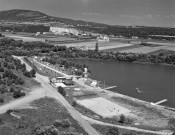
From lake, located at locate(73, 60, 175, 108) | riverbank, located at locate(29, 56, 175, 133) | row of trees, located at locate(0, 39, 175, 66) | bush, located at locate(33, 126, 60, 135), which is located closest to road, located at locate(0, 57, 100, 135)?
riverbank, located at locate(29, 56, 175, 133)

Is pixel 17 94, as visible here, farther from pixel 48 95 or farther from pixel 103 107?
pixel 103 107

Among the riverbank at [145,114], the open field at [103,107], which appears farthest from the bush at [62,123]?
the open field at [103,107]

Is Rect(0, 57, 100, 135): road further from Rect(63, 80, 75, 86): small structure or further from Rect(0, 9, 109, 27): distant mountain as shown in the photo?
Rect(0, 9, 109, 27): distant mountain

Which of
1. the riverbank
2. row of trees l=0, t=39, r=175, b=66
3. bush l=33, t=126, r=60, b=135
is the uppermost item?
row of trees l=0, t=39, r=175, b=66

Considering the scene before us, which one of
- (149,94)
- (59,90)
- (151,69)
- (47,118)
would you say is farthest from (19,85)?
(151,69)

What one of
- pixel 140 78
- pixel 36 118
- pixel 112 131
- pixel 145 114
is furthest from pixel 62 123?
pixel 140 78

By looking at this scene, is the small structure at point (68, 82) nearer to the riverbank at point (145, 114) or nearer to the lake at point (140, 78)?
the riverbank at point (145, 114)

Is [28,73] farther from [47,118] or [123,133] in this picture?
[123,133]

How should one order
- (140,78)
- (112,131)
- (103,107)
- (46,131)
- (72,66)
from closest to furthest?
(46,131)
(112,131)
(103,107)
(140,78)
(72,66)
